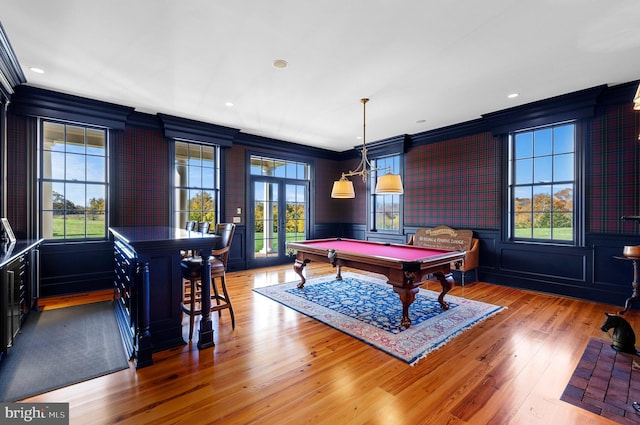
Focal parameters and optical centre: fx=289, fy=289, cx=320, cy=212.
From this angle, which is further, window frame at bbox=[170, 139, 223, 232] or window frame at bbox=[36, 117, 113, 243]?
window frame at bbox=[170, 139, 223, 232]

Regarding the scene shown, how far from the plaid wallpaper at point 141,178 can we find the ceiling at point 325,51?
23.6 inches

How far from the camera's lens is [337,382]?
2148mm

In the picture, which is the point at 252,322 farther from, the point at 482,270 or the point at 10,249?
the point at 482,270

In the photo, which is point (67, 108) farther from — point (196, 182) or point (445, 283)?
point (445, 283)

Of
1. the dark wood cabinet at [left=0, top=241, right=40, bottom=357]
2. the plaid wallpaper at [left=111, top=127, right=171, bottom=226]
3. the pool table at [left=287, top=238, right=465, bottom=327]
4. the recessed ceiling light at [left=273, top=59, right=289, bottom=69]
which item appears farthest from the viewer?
the plaid wallpaper at [left=111, top=127, right=171, bottom=226]

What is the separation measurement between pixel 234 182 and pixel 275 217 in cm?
131

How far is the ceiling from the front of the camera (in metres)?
2.40

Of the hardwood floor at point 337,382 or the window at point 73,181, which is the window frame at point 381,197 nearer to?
the hardwood floor at point 337,382

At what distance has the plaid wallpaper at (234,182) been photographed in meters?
6.05

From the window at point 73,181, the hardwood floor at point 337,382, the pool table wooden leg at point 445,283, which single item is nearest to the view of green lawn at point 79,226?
the window at point 73,181

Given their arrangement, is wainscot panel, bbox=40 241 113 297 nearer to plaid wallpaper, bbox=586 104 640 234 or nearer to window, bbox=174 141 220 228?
window, bbox=174 141 220 228

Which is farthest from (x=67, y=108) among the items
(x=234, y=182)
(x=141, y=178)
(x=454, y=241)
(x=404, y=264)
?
(x=454, y=241)

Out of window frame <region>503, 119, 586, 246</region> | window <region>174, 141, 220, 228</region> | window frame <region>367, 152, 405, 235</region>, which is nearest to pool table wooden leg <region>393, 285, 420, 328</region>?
window frame <region>503, 119, 586, 246</region>

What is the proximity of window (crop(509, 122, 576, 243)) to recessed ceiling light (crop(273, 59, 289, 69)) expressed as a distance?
13.3 ft
